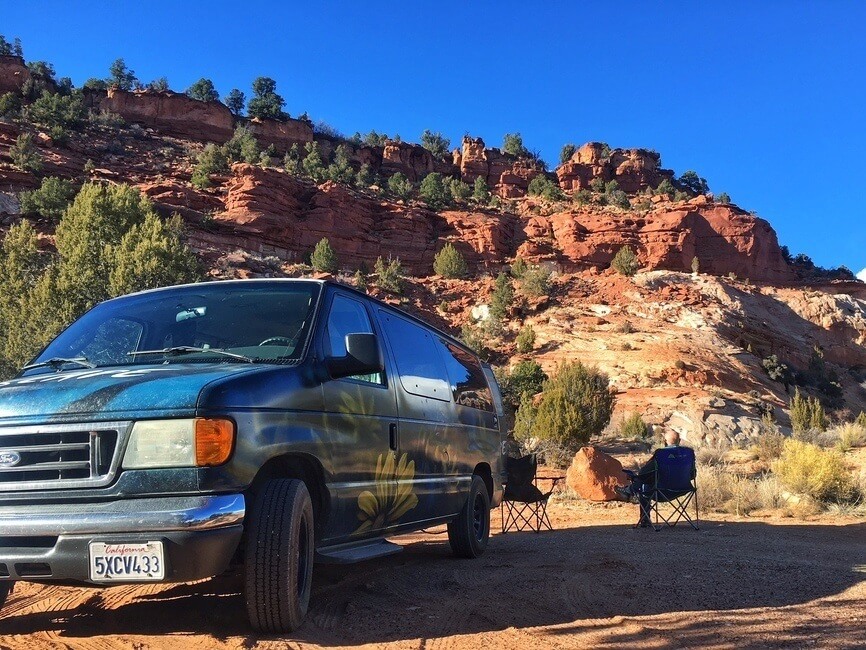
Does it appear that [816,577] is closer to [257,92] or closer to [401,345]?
[401,345]

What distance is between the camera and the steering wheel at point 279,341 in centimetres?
424

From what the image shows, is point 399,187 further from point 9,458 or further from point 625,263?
point 9,458

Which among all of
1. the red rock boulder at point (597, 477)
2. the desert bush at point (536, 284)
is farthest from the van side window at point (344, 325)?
the desert bush at point (536, 284)

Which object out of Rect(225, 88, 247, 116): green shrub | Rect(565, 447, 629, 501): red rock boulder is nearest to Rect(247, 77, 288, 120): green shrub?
Rect(225, 88, 247, 116): green shrub

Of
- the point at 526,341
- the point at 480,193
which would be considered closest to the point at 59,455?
the point at 526,341

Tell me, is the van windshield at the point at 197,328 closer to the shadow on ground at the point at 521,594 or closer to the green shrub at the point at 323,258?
the shadow on ground at the point at 521,594

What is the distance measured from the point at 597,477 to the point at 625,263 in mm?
41770

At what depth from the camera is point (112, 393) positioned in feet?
11.1

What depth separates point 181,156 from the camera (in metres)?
59.5

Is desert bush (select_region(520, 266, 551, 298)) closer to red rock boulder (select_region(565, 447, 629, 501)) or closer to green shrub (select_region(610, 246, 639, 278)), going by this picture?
green shrub (select_region(610, 246, 639, 278))

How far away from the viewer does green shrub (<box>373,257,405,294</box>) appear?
157 ft

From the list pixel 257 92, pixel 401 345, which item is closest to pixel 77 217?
pixel 401 345

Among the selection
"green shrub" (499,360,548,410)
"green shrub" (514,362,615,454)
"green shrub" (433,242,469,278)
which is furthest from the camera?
"green shrub" (433,242,469,278)

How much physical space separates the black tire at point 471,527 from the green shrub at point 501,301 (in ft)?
117
